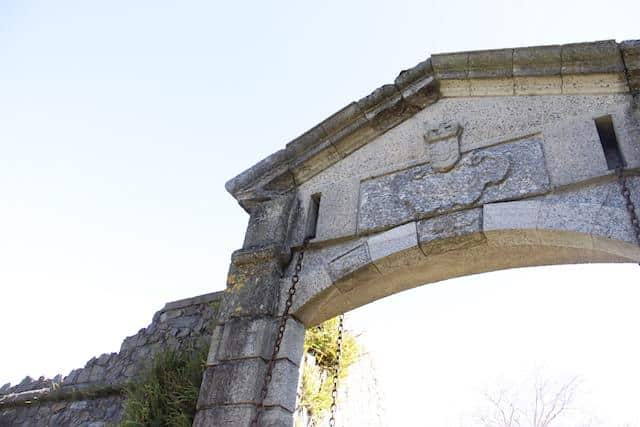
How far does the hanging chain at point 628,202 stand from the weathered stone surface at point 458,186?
0.41 m

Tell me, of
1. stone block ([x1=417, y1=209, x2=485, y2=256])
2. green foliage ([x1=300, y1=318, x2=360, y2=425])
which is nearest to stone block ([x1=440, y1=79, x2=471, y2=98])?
stone block ([x1=417, y1=209, x2=485, y2=256])

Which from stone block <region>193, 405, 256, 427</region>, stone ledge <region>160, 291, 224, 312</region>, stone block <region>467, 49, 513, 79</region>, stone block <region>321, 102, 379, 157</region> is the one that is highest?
stone block <region>467, 49, 513, 79</region>

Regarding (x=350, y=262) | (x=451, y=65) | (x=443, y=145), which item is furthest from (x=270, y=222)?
(x=451, y=65)

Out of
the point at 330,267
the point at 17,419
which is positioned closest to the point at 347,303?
the point at 330,267

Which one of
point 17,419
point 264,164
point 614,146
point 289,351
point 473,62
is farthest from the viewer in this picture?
point 17,419

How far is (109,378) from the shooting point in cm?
605

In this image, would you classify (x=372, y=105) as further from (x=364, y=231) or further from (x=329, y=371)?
(x=329, y=371)

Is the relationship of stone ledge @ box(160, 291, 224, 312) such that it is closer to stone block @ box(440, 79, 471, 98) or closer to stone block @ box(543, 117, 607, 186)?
stone block @ box(440, 79, 471, 98)

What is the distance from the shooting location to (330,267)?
4133 mm

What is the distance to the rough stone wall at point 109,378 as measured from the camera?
18.2 ft

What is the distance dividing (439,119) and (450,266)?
1172mm

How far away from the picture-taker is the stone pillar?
12.5ft

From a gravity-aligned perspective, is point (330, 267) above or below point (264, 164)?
below

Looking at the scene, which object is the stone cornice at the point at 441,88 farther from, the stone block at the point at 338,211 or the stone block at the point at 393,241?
the stone block at the point at 393,241
